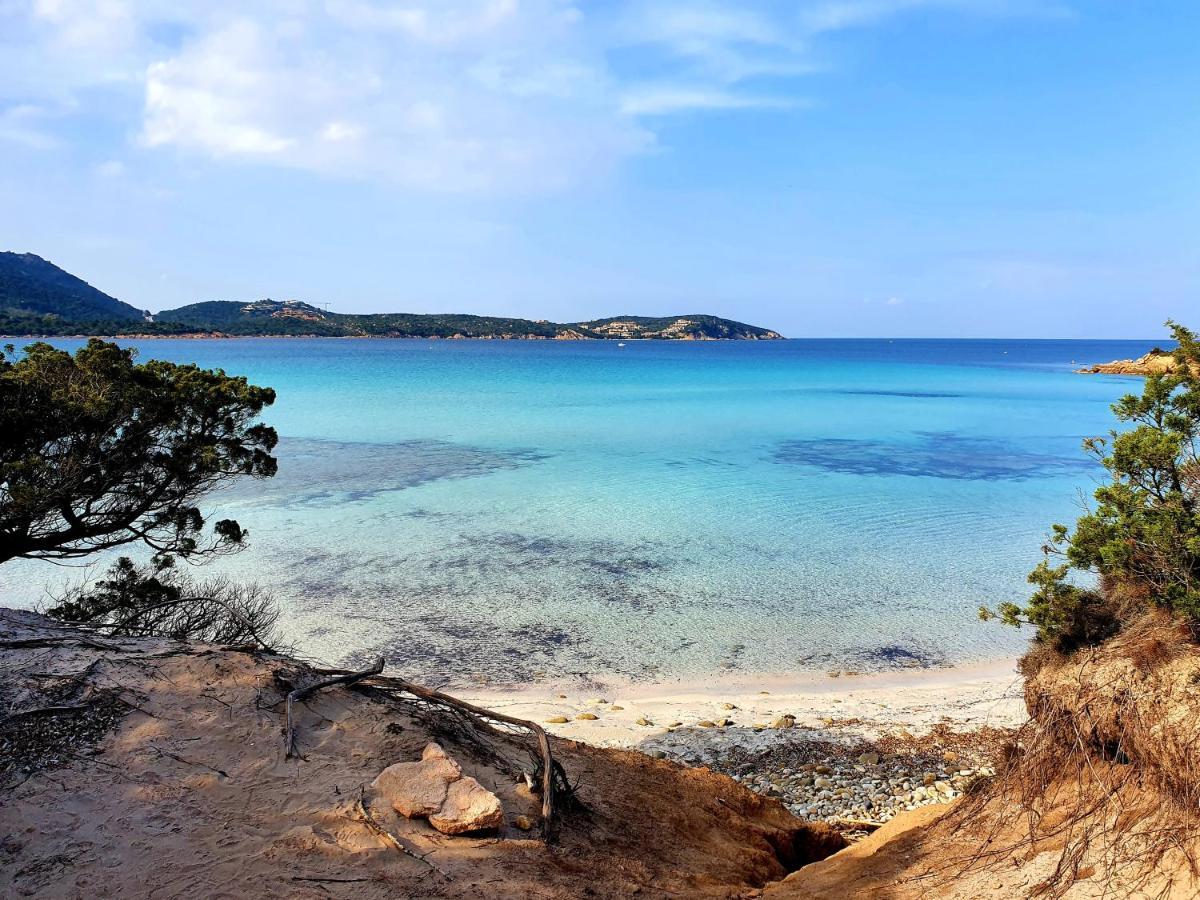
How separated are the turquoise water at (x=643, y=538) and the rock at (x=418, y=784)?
641 cm

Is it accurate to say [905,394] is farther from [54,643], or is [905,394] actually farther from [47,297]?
[47,297]

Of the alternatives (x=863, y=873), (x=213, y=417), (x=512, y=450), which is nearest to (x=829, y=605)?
(x=863, y=873)

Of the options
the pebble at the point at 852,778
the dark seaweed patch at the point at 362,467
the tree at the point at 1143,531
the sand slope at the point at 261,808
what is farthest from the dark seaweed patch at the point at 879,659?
the dark seaweed patch at the point at 362,467

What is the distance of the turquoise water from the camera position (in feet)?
43.2

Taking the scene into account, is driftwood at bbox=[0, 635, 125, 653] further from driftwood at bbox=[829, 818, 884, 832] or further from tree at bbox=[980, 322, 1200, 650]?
tree at bbox=[980, 322, 1200, 650]

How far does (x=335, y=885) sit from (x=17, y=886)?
5.72 ft

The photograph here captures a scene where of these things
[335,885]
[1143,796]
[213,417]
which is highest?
[213,417]

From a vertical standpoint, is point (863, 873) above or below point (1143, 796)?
below

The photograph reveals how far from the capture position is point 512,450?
33.5 m

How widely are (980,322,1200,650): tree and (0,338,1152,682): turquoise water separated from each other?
6558 millimetres

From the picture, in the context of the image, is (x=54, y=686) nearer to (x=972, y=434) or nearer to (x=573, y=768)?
(x=573, y=768)

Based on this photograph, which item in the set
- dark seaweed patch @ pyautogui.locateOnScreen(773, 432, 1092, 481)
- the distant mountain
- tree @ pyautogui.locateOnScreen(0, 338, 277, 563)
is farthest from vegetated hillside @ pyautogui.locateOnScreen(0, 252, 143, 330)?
tree @ pyautogui.locateOnScreen(0, 338, 277, 563)

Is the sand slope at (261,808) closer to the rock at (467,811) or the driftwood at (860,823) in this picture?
the rock at (467,811)

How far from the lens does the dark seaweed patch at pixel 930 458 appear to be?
2970cm
